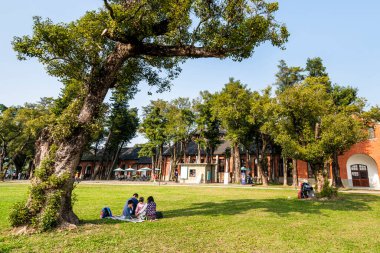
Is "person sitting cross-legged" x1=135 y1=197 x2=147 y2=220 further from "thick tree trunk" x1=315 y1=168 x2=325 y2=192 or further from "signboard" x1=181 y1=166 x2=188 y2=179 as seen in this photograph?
"signboard" x1=181 y1=166 x2=188 y2=179

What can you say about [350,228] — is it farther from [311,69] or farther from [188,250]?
[311,69]

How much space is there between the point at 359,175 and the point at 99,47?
3698 cm

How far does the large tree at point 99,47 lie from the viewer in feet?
24.8

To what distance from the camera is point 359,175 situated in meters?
33.1

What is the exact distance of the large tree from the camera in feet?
24.8

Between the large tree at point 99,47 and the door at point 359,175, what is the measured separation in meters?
31.5

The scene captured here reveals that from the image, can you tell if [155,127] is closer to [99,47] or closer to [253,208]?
[253,208]

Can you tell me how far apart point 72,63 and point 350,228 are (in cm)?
1223

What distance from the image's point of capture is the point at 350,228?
816cm

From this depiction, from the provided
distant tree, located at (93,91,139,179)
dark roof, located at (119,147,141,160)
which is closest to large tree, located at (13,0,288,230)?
distant tree, located at (93,91,139,179)

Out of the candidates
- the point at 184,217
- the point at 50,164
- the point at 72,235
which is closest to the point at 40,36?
the point at 50,164

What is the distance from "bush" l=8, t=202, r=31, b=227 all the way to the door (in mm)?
37912

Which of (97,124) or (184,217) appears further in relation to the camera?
(184,217)

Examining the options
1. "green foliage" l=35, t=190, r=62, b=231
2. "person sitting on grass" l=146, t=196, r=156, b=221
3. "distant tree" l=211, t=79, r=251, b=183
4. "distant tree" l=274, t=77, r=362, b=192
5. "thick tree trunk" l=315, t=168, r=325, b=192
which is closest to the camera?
"green foliage" l=35, t=190, r=62, b=231
